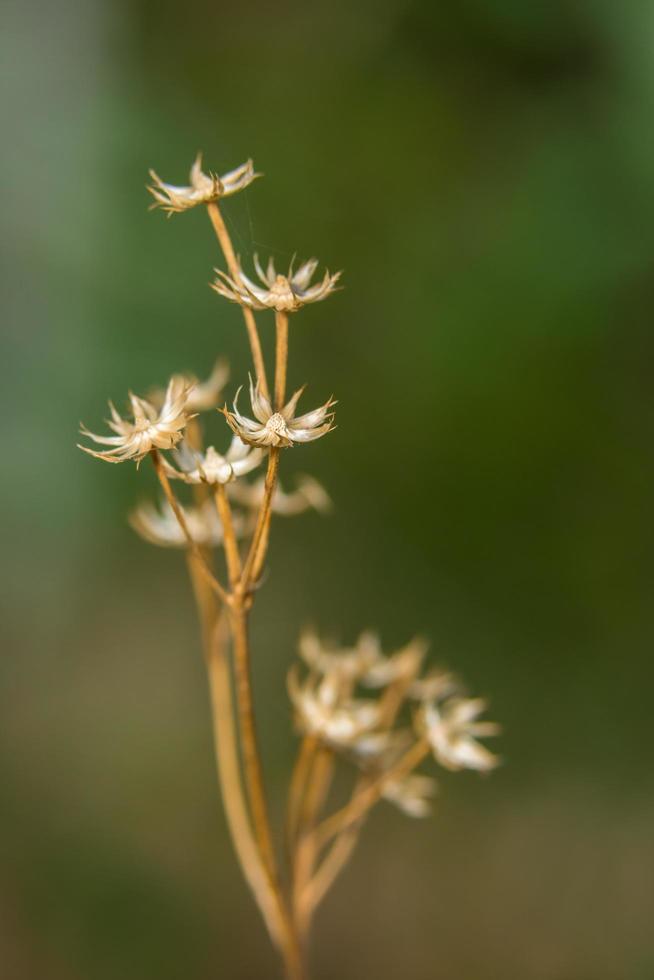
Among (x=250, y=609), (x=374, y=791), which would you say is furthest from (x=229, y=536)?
(x=374, y=791)

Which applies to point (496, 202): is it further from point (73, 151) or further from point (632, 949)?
point (632, 949)

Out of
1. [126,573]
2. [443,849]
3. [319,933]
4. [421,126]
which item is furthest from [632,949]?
[421,126]

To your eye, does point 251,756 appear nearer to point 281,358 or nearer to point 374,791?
point 374,791

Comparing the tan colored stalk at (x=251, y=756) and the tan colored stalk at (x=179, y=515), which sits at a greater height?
the tan colored stalk at (x=179, y=515)

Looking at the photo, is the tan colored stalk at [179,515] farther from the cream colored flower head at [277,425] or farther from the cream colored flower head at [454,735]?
the cream colored flower head at [454,735]

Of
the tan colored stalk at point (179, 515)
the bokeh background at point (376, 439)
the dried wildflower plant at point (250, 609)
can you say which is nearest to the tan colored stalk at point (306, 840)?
the dried wildflower plant at point (250, 609)

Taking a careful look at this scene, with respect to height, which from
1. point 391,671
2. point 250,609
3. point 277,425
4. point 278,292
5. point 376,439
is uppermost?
point 376,439

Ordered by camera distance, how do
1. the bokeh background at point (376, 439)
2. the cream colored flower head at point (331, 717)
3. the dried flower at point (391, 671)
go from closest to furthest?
the cream colored flower head at point (331, 717) → the dried flower at point (391, 671) → the bokeh background at point (376, 439)
